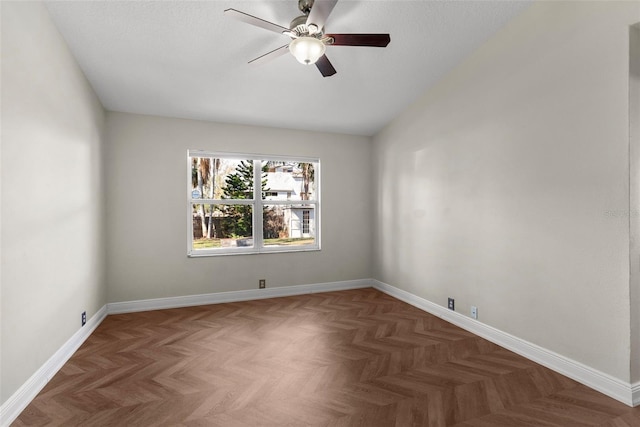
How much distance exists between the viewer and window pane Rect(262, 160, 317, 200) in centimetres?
468

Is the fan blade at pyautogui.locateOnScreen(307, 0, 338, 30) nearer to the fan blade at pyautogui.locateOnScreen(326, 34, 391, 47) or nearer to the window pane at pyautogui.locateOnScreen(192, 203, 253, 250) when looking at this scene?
the fan blade at pyautogui.locateOnScreen(326, 34, 391, 47)

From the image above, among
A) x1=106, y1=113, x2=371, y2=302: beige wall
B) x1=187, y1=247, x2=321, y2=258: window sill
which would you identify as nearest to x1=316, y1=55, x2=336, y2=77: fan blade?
x1=106, y1=113, x2=371, y2=302: beige wall

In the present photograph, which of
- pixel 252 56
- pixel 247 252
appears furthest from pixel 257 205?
pixel 252 56

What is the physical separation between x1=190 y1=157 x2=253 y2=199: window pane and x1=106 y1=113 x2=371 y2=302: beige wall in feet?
0.59

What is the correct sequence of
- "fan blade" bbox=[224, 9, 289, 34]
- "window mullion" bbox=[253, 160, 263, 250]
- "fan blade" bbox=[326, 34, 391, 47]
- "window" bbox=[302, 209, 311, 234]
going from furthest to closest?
"window" bbox=[302, 209, 311, 234]
"window mullion" bbox=[253, 160, 263, 250]
"fan blade" bbox=[326, 34, 391, 47]
"fan blade" bbox=[224, 9, 289, 34]

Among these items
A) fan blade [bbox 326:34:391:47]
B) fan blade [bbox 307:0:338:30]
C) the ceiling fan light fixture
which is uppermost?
fan blade [bbox 307:0:338:30]

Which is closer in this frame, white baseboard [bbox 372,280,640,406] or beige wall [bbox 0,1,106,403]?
beige wall [bbox 0,1,106,403]

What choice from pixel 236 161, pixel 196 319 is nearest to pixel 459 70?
pixel 236 161

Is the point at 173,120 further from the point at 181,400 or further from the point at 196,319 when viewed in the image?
the point at 181,400

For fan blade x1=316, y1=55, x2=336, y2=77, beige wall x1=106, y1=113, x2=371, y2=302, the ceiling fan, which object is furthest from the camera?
beige wall x1=106, y1=113, x2=371, y2=302

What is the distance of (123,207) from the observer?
12.8 ft

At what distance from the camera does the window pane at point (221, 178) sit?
14.1ft

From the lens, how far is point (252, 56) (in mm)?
3066

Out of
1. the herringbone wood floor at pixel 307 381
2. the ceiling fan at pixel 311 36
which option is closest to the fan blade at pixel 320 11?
the ceiling fan at pixel 311 36
